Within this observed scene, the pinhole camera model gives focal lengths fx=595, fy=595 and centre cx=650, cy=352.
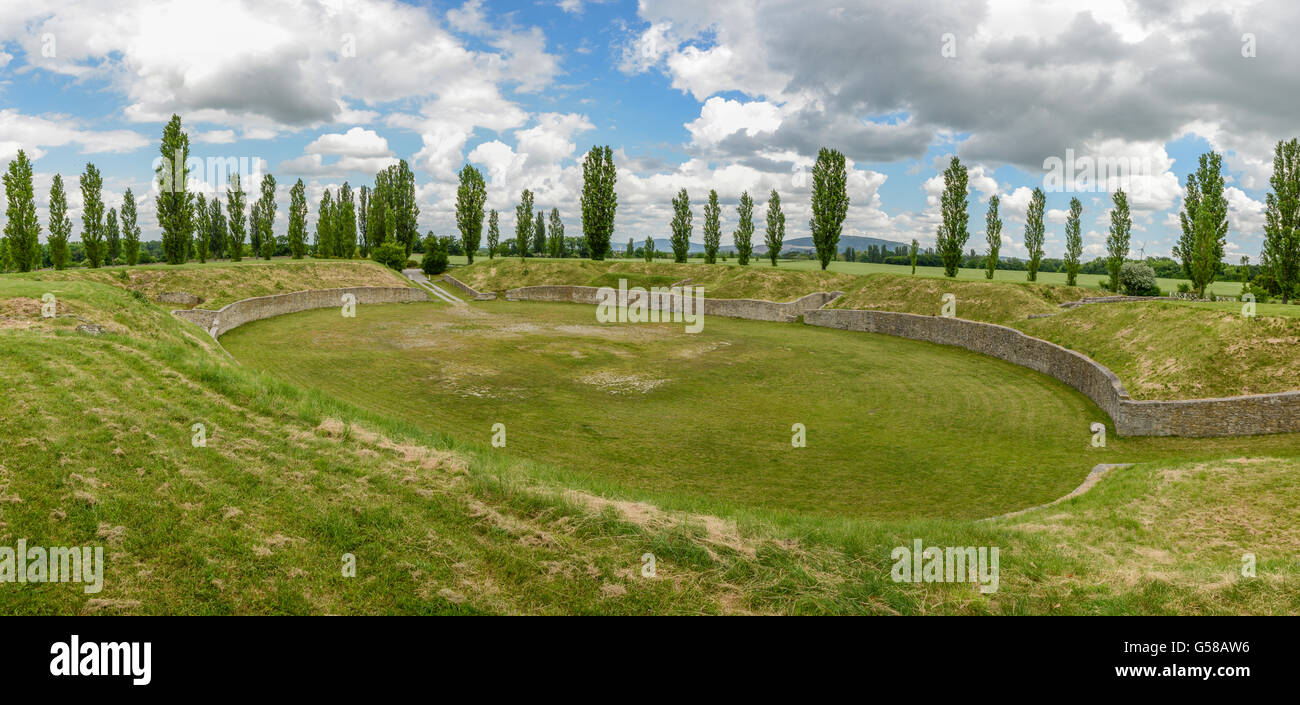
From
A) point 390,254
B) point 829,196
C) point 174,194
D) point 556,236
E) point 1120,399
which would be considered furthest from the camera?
point 556,236

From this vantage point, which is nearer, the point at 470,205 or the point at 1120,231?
the point at 1120,231

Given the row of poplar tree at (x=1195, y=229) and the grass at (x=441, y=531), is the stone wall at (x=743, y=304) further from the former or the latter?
the grass at (x=441, y=531)

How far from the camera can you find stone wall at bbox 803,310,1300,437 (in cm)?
1936

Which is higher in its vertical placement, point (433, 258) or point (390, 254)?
point (390, 254)

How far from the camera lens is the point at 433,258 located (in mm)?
88812

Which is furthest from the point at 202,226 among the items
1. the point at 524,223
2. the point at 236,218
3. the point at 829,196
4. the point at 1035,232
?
the point at 1035,232

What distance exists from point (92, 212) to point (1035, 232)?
93228 mm

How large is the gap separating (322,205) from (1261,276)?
112 meters

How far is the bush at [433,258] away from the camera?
291 ft

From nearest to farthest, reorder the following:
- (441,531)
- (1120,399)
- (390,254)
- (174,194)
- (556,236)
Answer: (441,531) → (1120,399) → (174,194) → (390,254) → (556,236)

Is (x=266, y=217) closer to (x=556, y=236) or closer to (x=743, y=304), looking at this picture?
(x=556, y=236)

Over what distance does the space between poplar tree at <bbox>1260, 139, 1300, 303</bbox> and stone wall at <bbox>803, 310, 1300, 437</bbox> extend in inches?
727
